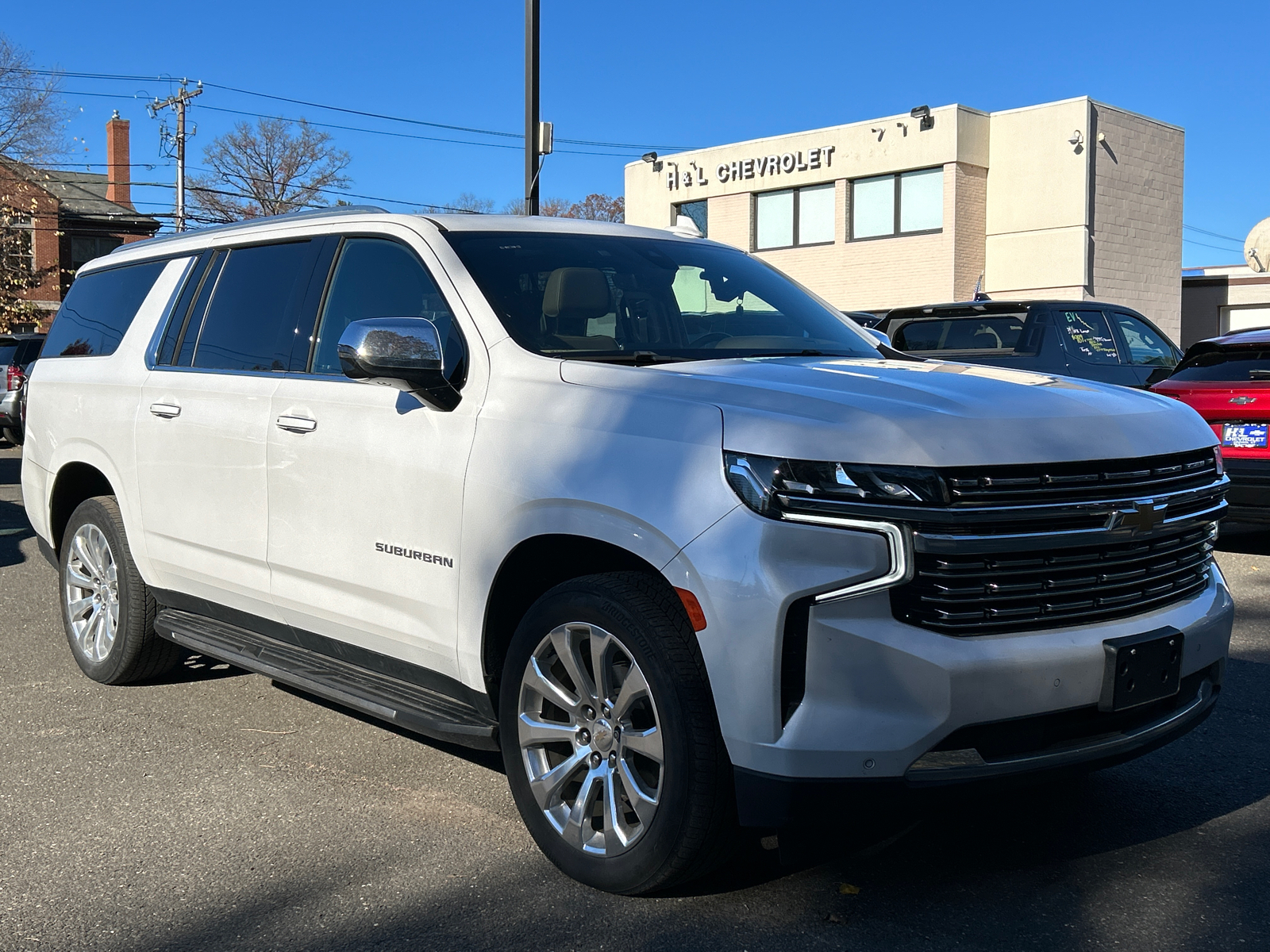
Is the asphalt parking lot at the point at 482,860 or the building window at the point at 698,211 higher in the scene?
the building window at the point at 698,211

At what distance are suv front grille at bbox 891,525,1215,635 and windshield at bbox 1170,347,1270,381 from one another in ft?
19.6

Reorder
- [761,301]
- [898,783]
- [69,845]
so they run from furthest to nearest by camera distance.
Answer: [761,301], [69,845], [898,783]

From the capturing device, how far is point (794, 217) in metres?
33.1

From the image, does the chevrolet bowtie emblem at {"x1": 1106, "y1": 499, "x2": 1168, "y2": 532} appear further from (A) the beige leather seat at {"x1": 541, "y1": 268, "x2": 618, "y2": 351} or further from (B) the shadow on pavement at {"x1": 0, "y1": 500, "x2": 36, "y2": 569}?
(B) the shadow on pavement at {"x1": 0, "y1": 500, "x2": 36, "y2": 569}

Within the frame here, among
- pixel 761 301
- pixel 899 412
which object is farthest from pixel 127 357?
pixel 899 412

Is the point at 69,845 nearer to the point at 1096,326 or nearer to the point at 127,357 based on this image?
the point at 127,357

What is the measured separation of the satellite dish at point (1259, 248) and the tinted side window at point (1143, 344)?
83.9ft

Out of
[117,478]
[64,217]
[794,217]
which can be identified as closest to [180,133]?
[64,217]

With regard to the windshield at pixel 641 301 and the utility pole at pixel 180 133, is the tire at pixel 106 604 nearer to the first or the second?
the windshield at pixel 641 301

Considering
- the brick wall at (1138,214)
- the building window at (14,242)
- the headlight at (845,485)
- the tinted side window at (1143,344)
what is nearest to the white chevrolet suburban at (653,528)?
the headlight at (845,485)

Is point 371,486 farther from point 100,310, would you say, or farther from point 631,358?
point 100,310

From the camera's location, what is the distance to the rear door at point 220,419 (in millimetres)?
4648

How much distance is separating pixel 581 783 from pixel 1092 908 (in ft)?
4.58

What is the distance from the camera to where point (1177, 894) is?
135 inches
